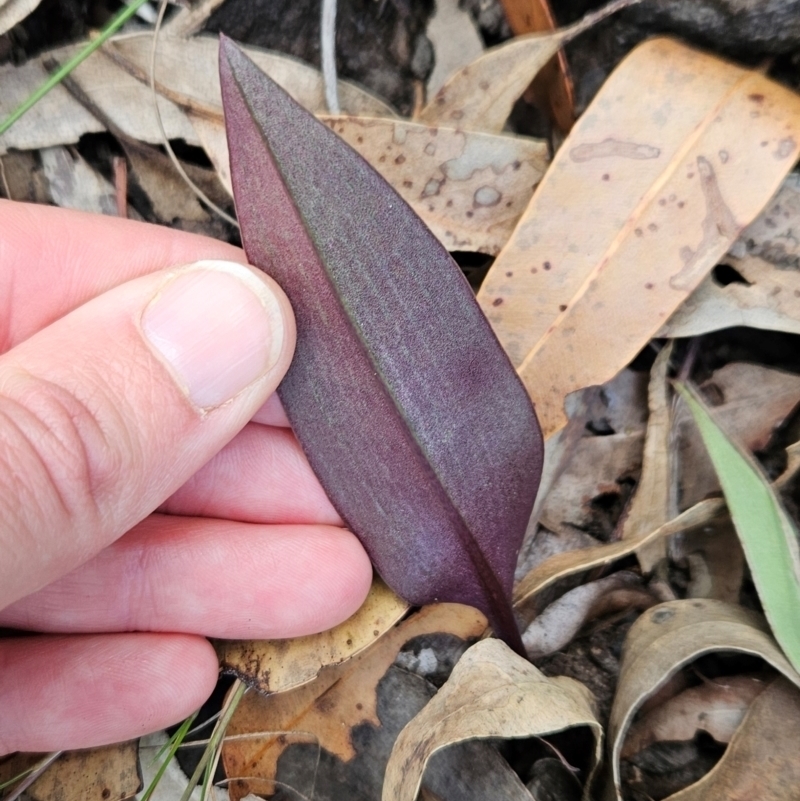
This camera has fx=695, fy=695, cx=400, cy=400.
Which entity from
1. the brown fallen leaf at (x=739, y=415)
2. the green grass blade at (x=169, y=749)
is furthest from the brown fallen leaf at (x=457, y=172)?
the green grass blade at (x=169, y=749)

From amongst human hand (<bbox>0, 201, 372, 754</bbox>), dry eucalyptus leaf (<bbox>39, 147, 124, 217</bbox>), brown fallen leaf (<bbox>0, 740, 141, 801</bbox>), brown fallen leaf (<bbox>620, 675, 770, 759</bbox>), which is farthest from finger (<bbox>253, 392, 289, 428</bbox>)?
brown fallen leaf (<bbox>620, 675, 770, 759</bbox>)

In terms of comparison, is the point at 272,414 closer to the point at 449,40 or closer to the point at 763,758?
the point at 449,40

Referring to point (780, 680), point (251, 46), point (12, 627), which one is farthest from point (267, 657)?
point (251, 46)

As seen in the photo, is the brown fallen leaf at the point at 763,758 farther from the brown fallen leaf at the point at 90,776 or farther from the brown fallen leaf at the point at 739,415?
the brown fallen leaf at the point at 90,776

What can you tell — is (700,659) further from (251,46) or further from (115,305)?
(251,46)

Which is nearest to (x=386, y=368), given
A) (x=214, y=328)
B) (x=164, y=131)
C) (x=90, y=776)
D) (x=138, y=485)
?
(x=214, y=328)

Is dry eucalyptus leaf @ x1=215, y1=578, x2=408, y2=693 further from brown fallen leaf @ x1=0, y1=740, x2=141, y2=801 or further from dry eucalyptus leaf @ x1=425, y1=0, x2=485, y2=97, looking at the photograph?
dry eucalyptus leaf @ x1=425, y1=0, x2=485, y2=97
